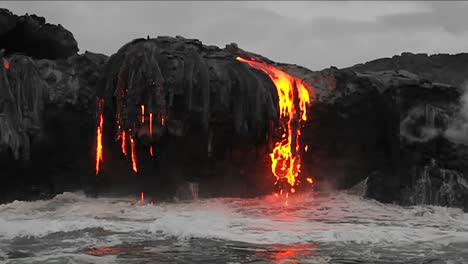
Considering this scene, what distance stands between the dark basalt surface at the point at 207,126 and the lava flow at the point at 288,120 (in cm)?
25

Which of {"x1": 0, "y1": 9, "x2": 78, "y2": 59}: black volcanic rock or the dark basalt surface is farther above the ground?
{"x1": 0, "y1": 9, "x2": 78, "y2": 59}: black volcanic rock

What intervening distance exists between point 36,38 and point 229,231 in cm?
847

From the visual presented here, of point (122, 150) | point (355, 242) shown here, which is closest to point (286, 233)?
point (355, 242)

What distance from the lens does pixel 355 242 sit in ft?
34.5

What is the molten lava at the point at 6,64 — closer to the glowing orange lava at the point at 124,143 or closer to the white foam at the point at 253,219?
the glowing orange lava at the point at 124,143

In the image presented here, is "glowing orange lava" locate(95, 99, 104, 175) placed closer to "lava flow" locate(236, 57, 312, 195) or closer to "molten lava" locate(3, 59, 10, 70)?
"molten lava" locate(3, 59, 10, 70)

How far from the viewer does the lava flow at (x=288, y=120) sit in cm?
1622

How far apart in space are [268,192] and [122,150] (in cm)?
378

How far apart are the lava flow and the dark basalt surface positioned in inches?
10.0

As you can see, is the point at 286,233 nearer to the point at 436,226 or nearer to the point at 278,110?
the point at 436,226

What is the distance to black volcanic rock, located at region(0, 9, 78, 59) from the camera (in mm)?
16328

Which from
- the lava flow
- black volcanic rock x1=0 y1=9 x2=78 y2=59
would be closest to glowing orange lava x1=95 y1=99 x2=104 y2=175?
black volcanic rock x1=0 y1=9 x2=78 y2=59

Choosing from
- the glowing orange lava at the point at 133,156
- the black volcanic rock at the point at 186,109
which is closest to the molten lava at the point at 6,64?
the black volcanic rock at the point at 186,109

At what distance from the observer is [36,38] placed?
1702cm
